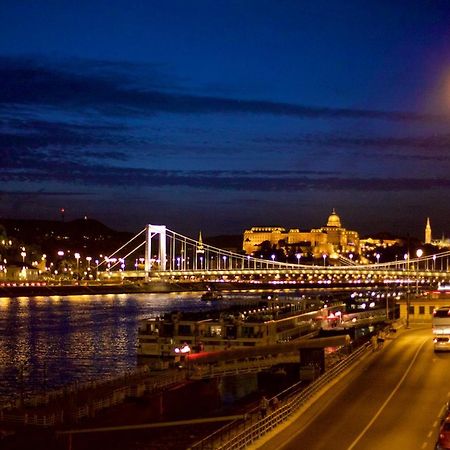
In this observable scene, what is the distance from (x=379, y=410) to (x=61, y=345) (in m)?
28.6

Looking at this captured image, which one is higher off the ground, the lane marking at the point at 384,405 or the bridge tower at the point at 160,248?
the bridge tower at the point at 160,248

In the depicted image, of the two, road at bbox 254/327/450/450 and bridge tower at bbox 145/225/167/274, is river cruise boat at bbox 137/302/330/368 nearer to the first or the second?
road at bbox 254/327/450/450

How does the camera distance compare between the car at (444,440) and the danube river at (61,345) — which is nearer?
the car at (444,440)

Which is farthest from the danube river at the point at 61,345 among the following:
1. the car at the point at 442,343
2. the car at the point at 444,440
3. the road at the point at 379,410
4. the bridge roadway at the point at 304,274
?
the bridge roadway at the point at 304,274

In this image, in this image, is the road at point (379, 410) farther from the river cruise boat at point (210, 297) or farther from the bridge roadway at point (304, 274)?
the river cruise boat at point (210, 297)

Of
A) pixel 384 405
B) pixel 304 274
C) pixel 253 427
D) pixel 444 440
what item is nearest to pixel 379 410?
pixel 384 405

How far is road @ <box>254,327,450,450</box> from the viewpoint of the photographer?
1504 cm

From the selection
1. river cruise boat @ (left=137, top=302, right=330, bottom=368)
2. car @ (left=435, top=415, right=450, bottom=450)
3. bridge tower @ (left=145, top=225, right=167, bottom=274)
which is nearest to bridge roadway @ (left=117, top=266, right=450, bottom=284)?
bridge tower @ (left=145, top=225, right=167, bottom=274)

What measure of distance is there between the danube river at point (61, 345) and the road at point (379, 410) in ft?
33.7

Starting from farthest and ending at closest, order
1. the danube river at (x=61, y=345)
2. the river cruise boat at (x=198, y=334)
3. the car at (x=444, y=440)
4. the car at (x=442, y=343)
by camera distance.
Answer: the river cruise boat at (x=198, y=334) < the danube river at (x=61, y=345) < the car at (x=442, y=343) < the car at (x=444, y=440)

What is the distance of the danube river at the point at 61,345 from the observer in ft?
108

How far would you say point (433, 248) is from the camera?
199 metres

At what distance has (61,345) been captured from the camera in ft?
145

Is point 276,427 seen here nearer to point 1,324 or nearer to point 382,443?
point 382,443
